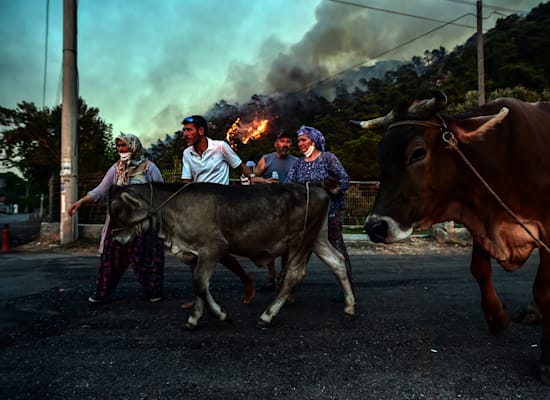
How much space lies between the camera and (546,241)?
2.53 metres

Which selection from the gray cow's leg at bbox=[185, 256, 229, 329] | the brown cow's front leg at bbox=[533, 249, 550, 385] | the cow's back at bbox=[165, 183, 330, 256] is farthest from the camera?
the cow's back at bbox=[165, 183, 330, 256]

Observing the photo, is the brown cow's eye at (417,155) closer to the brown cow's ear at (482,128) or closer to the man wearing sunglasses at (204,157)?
the brown cow's ear at (482,128)

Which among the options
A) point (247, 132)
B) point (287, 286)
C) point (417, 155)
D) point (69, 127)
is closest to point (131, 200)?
point (287, 286)

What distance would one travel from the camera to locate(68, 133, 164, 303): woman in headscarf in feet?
14.5

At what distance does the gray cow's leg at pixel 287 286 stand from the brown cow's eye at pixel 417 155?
159 cm

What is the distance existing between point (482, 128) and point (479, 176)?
32 centimetres

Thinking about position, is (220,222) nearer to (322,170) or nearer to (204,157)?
(204,157)

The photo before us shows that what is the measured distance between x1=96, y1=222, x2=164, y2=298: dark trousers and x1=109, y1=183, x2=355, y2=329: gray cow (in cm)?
91

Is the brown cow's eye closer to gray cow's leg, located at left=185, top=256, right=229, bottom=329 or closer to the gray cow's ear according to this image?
gray cow's leg, located at left=185, top=256, right=229, bottom=329

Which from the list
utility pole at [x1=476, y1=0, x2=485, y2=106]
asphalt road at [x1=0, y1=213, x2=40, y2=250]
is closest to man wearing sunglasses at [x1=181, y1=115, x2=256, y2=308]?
asphalt road at [x1=0, y1=213, x2=40, y2=250]

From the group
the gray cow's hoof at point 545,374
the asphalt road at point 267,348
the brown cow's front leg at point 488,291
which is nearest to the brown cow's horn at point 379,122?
the brown cow's front leg at point 488,291

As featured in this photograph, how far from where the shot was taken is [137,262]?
455 cm

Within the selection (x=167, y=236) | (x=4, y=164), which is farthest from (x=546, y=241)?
(x=4, y=164)

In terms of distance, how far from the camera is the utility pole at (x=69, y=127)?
33.7ft
